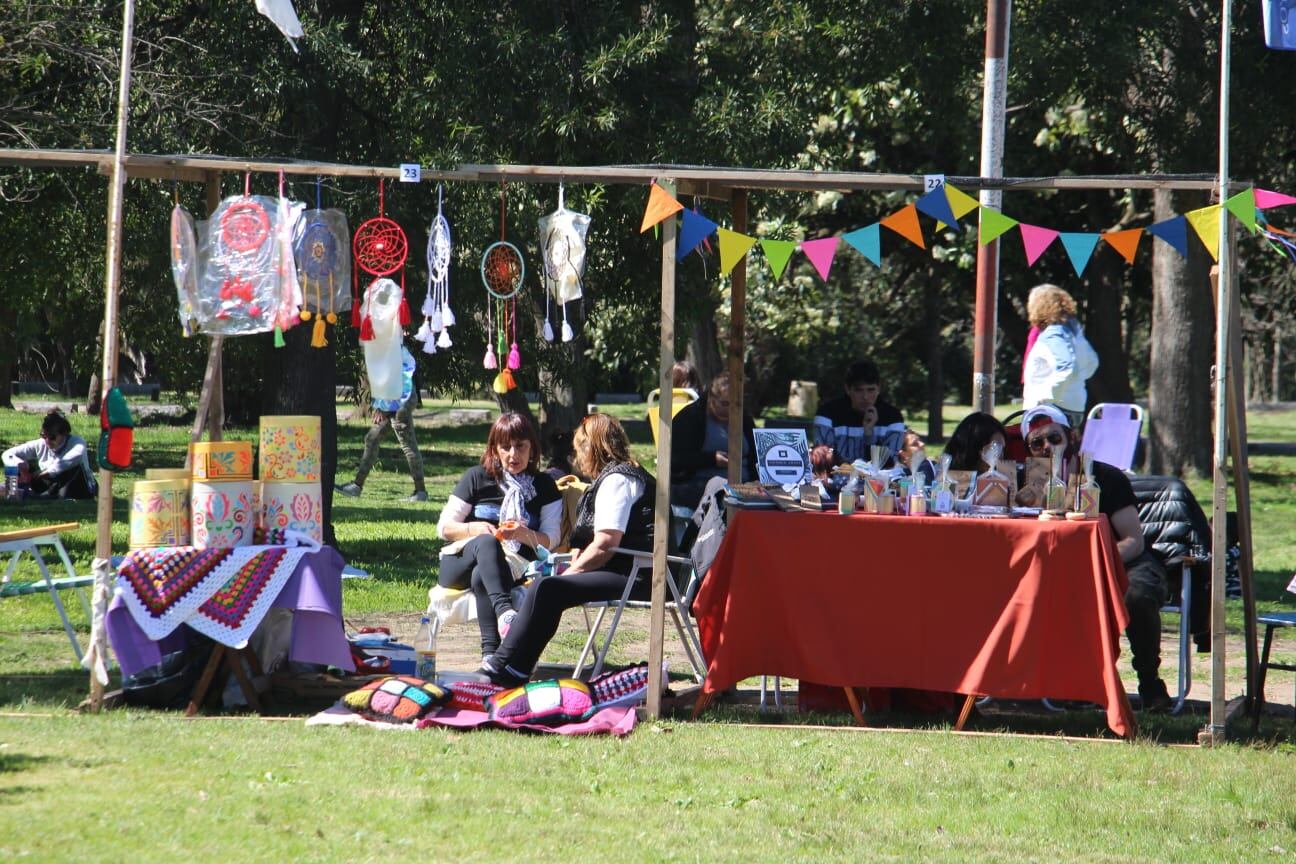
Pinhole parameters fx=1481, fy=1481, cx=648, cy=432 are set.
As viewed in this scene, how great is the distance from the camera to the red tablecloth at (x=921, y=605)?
584 cm

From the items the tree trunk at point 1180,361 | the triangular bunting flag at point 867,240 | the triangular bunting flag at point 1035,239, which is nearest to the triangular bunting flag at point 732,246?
the triangular bunting flag at point 867,240

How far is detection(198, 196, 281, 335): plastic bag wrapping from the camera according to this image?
6320 millimetres

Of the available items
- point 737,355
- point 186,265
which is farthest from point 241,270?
point 737,355

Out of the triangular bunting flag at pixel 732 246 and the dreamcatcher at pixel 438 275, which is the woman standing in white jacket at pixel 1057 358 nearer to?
the triangular bunting flag at pixel 732 246

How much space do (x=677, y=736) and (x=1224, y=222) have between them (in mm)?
2917

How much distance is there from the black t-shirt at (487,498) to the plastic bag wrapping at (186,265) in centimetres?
142

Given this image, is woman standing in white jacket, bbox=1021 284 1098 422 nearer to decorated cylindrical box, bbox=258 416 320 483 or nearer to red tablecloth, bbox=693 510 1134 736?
red tablecloth, bbox=693 510 1134 736

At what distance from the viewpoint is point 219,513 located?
6.06 metres

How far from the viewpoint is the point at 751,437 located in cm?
707

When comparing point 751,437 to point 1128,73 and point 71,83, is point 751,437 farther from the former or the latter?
point 1128,73

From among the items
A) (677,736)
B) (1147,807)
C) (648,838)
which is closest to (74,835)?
(648,838)

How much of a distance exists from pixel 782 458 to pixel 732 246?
985 millimetres

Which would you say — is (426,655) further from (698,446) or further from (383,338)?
(698,446)

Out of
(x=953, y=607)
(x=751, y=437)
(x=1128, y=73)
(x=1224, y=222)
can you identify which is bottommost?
(x=953, y=607)
